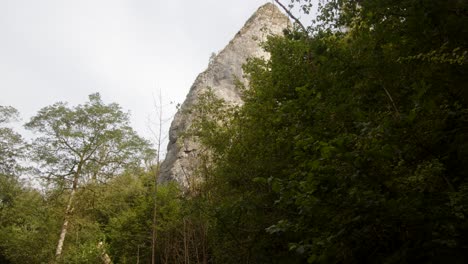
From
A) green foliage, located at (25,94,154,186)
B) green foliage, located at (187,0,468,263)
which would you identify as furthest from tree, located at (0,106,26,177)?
green foliage, located at (187,0,468,263)

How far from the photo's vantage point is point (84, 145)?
14445 mm

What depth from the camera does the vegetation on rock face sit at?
9.90 ft

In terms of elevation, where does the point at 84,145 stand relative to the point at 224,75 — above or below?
below

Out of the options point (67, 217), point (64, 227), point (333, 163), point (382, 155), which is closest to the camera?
point (382, 155)

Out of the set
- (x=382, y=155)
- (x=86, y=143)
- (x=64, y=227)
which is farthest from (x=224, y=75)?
(x=382, y=155)

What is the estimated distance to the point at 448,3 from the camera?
3418mm

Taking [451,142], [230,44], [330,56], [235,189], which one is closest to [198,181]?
[235,189]

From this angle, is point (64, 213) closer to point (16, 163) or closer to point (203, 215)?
point (16, 163)

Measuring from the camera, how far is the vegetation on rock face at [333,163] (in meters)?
3.02

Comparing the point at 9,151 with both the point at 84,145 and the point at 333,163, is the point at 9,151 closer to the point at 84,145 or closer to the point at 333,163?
the point at 84,145

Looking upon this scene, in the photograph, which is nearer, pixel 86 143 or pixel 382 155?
pixel 382 155

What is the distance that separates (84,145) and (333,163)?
1318cm

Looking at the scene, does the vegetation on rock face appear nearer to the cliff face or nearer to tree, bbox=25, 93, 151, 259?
tree, bbox=25, 93, 151, 259

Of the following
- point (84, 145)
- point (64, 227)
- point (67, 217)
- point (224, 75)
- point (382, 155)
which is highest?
point (224, 75)
